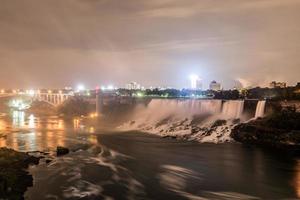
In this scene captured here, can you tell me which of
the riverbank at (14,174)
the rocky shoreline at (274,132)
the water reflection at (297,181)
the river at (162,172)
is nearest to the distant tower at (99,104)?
the river at (162,172)

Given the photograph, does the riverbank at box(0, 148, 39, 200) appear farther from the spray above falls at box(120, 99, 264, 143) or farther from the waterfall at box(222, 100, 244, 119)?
the waterfall at box(222, 100, 244, 119)

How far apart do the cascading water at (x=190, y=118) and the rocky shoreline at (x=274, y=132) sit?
2.99m

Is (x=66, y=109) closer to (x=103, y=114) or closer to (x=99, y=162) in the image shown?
(x=103, y=114)

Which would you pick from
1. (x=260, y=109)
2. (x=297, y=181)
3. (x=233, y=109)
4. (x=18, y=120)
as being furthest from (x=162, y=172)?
(x=18, y=120)

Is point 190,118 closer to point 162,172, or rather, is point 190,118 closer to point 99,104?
point 162,172

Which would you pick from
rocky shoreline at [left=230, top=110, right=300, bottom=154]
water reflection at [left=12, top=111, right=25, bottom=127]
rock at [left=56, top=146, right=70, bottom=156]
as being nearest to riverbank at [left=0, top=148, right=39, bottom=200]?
rock at [left=56, top=146, right=70, bottom=156]

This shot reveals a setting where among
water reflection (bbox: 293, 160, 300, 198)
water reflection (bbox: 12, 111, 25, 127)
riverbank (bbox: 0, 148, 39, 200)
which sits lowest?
water reflection (bbox: 293, 160, 300, 198)

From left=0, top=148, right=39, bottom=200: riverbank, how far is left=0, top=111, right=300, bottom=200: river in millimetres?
698

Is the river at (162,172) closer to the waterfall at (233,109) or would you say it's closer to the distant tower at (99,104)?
the waterfall at (233,109)

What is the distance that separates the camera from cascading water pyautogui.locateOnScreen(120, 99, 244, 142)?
6044 centimetres

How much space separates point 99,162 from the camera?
42.2 m

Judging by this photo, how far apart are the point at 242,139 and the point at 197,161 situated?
1259 centimetres

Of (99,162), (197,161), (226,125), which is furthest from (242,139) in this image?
(99,162)

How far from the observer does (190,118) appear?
73.3 meters
